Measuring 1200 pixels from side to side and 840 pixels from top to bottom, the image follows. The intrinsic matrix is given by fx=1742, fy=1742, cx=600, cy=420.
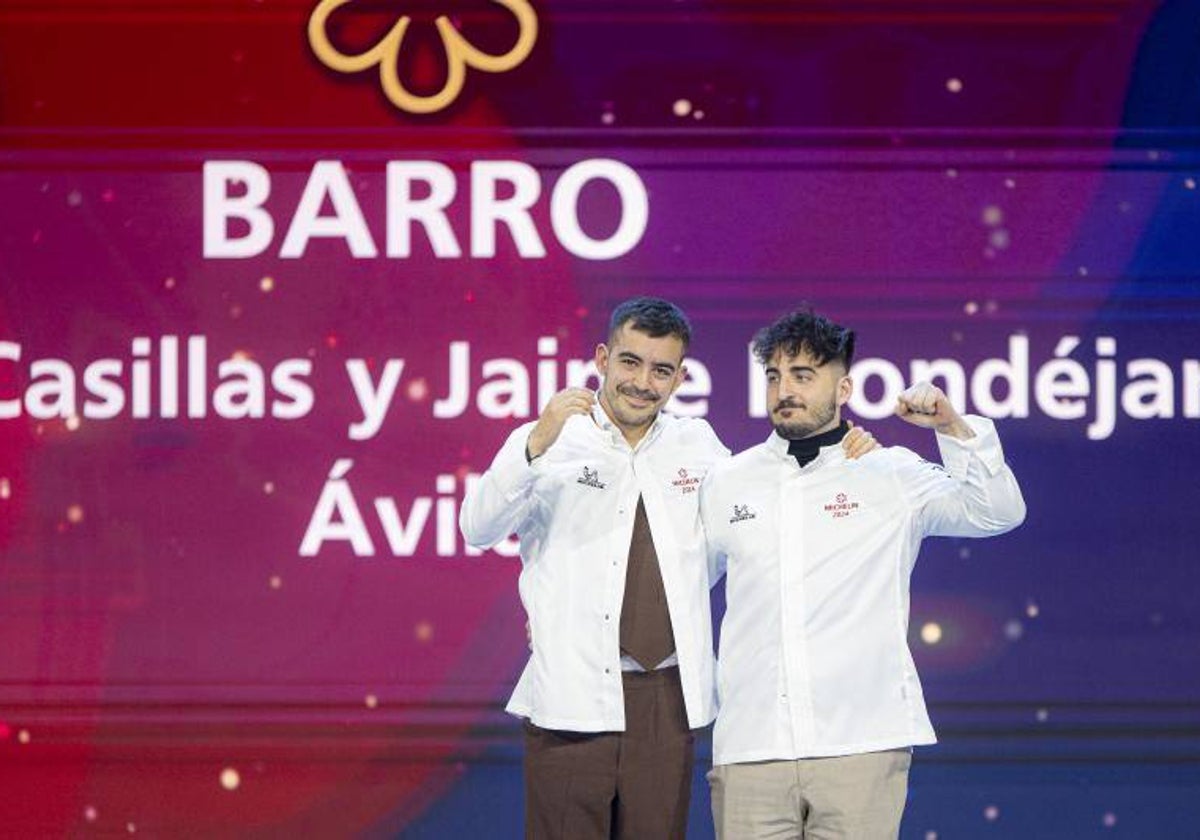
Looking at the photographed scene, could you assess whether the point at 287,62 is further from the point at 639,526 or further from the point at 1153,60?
the point at 1153,60

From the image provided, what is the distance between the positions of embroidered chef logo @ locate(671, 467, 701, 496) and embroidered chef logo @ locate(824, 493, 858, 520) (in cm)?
36

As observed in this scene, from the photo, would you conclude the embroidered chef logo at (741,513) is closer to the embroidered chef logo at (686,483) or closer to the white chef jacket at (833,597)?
the white chef jacket at (833,597)

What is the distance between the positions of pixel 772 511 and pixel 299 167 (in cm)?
195

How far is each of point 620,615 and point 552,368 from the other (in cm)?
125

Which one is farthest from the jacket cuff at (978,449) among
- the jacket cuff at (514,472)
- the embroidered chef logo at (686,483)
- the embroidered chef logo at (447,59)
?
the embroidered chef logo at (447,59)

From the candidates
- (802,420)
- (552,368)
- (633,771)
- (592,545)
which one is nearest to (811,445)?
(802,420)

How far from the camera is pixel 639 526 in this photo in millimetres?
3566

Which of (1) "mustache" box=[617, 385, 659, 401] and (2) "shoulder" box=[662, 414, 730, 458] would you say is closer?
(1) "mustache" box=[617, 385, 659, 401]

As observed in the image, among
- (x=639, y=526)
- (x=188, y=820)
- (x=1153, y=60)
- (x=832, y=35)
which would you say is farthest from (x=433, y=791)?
(x=1153, y=60)

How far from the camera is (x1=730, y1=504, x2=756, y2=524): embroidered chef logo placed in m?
3.35

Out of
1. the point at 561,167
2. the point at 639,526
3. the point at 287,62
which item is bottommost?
the point at 639,526

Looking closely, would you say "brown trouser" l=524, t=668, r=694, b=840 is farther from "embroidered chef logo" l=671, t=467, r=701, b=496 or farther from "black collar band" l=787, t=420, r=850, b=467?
"black collar band" l=787, t=420, r=850, b=467

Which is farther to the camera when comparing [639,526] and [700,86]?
[700,86]

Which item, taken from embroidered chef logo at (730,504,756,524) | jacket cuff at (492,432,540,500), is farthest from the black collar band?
jacket cuff at (492,432,540,500)
